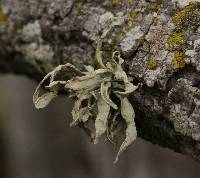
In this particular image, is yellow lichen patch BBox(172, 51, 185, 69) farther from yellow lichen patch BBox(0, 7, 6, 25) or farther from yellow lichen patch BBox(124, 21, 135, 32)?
yellow lichen patch BBox(0, 7, 6, 25)

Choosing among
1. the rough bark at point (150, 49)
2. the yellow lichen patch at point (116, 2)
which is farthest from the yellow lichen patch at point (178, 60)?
the yellow lichen patch at point (116, 2)

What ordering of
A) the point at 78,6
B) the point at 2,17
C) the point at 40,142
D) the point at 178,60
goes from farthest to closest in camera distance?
1. the point at 40,142
2. the point at 2,17
3. the point at 78,6
4. the point at 178,60

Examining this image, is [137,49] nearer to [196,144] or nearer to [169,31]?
[169,31]

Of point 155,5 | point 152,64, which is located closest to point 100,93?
point 152,64

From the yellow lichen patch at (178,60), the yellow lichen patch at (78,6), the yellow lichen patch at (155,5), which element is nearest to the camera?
the yellow lichen patch at (178,60)

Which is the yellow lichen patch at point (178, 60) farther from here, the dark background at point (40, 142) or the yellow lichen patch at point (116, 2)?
the dark background at point (40, 142)

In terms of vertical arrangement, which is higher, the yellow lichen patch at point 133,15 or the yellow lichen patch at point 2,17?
the yellow lichen patch at point 133,15

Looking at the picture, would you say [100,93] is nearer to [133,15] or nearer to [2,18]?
[133,15]

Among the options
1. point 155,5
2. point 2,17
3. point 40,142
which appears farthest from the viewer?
point 40,142
